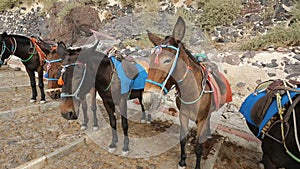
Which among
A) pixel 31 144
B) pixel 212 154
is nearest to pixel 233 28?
pixel 212 154

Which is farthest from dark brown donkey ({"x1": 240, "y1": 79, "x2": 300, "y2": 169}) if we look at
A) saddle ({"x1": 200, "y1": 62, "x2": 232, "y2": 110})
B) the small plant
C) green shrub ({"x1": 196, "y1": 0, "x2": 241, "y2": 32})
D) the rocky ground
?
the small plant

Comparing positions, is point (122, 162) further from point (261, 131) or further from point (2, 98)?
point (2, 98)

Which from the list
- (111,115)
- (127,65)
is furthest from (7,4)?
(111,115)

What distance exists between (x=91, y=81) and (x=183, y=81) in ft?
4.76

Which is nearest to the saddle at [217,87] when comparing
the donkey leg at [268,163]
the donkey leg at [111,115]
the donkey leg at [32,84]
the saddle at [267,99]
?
the saddle at [267,99]

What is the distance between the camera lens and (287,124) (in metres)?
2.02

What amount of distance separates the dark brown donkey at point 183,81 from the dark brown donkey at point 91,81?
1.07m

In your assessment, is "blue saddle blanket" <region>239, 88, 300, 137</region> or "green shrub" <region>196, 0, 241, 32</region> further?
"green shrub" <region>196, 0, 241, 32</region>

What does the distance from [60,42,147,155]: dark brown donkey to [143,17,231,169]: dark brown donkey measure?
1.07 m

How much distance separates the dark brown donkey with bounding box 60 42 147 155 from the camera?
2.89m

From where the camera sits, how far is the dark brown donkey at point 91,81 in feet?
9.48

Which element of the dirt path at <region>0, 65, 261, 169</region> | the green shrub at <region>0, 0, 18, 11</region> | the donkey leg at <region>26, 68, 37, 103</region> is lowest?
the dirt path at <region>0, 65, 261, 169</region>

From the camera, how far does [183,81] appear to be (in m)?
2.62

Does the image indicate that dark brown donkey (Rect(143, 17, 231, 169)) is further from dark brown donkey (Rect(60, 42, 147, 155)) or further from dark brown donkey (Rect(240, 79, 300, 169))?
dark brown donkey (Rect(60, 42, 147, 155))
